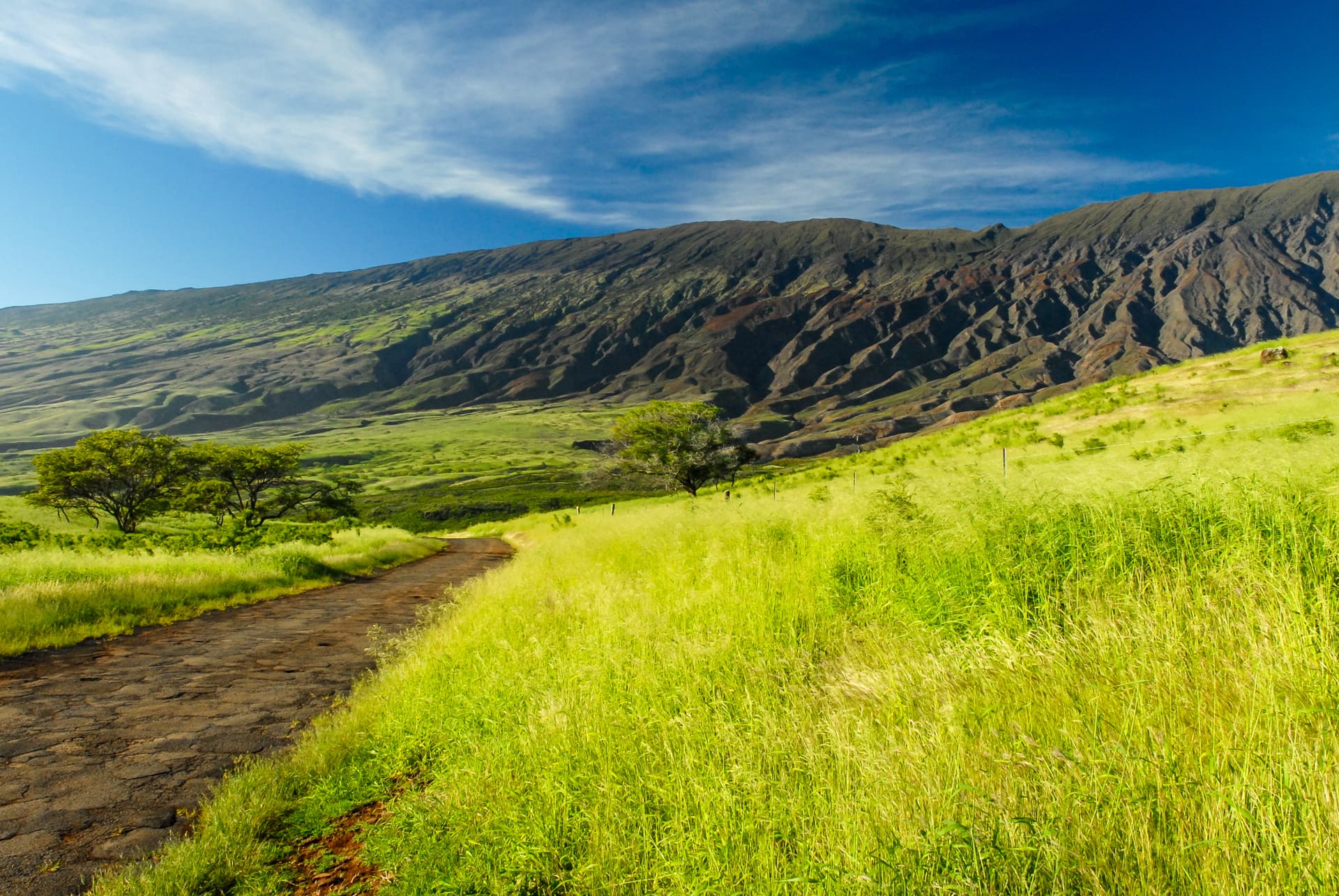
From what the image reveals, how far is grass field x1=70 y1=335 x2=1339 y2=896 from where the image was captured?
2.24 meters

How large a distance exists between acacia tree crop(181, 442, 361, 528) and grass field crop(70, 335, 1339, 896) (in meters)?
42.4

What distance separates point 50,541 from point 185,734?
78.0 ft

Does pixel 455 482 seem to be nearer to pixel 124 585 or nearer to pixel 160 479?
pixel 160 479

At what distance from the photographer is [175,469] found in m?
44.3

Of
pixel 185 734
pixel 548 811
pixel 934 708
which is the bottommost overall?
pixel 185 734

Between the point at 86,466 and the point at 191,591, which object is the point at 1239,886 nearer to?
the point at 191,591

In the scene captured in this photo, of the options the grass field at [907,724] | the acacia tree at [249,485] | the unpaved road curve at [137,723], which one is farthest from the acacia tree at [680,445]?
the grass field at [907,724]

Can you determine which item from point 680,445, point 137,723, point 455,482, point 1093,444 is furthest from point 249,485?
point 455,482

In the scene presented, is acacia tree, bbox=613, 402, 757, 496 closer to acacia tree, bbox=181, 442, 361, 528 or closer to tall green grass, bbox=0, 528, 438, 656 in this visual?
acacia tree, bbox=181, 442, 361, 528

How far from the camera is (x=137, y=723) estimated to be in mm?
6207

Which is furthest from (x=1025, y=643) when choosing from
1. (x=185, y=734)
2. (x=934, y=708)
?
(x=185, y=734)

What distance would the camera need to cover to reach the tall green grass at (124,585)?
969 centimetres

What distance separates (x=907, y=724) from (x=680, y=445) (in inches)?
1670

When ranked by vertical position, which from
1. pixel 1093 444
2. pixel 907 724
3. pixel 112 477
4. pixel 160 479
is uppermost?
pixel 112 477
